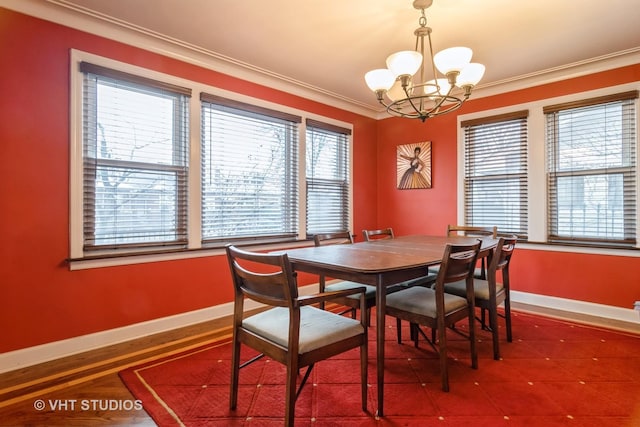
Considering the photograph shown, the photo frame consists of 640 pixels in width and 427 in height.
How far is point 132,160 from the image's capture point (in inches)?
105

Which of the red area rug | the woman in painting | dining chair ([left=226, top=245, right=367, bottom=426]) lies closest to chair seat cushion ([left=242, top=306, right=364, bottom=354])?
dining chair ([left=226, top=245, right=367, bottom=426])

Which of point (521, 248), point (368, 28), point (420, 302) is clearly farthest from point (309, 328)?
point (521, 248)

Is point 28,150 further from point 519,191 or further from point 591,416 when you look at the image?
point 519,191

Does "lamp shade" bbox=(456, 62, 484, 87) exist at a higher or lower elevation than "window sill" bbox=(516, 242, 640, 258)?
higher

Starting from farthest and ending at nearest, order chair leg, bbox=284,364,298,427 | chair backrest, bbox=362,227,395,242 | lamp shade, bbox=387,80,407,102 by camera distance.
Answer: chair backrest, bbox=362,227,395,242 < lamp shade, bbox=387,80,407,102 < chair leg, bbox=284,364,298,427

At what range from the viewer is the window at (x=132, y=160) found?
8.13ft

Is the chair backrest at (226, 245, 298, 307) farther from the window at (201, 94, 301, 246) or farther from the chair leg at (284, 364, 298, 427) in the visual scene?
the window at (201, 94, 301, 246)

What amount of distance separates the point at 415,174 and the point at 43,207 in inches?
153

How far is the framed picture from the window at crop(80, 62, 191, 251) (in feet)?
9.36

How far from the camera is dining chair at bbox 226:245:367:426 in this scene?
4.66ft

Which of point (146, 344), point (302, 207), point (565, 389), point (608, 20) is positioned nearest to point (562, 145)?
point (608, 20)

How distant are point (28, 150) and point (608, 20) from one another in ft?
14.0

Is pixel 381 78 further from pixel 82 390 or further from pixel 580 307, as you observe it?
pixel 580 307

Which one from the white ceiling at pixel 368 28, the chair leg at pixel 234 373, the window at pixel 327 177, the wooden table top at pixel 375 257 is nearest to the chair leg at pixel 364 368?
the wooden table top at pixel 375 257
